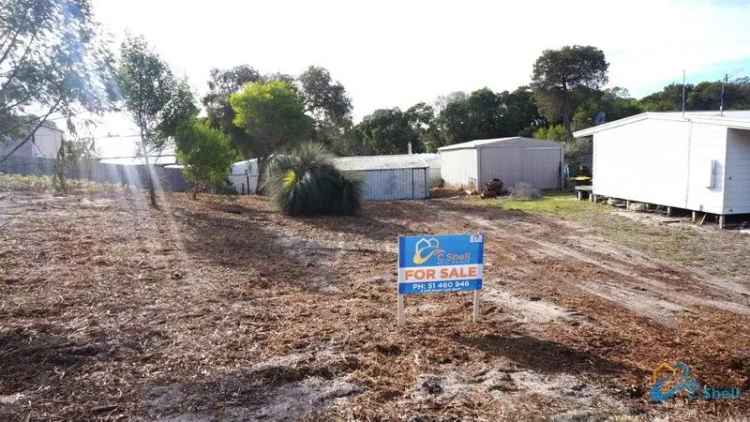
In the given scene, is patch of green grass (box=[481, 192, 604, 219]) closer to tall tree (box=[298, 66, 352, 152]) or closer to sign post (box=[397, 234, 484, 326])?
sign post (box=[397, 234, 484, 326])

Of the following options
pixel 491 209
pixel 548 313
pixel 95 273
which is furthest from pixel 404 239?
pixel 491 209

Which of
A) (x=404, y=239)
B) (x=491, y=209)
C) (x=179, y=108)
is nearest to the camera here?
(x=404, y=239)

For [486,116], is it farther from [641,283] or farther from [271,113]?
[641,283]

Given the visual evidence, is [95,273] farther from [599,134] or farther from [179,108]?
[599,134]

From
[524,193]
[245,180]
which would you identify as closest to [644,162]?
[524,193]

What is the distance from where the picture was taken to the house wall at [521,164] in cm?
2369

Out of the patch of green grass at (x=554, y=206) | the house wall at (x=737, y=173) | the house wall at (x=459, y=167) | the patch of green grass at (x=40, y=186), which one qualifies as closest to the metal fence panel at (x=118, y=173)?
the patch of green grass at (x=40, y=186)

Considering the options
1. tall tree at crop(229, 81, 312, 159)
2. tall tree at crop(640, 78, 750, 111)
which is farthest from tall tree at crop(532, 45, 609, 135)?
tall tree at crop(229, 81, 312, 159)

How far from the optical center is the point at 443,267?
4883mm

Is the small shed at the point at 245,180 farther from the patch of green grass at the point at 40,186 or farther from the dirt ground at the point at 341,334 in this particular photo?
the dirt ground at the point at 341,334

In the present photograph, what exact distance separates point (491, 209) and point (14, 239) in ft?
43.5

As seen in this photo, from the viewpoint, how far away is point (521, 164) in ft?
79.3

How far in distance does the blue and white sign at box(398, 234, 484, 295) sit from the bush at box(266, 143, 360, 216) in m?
9.76

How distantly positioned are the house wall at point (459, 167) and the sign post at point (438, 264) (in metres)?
19.2
